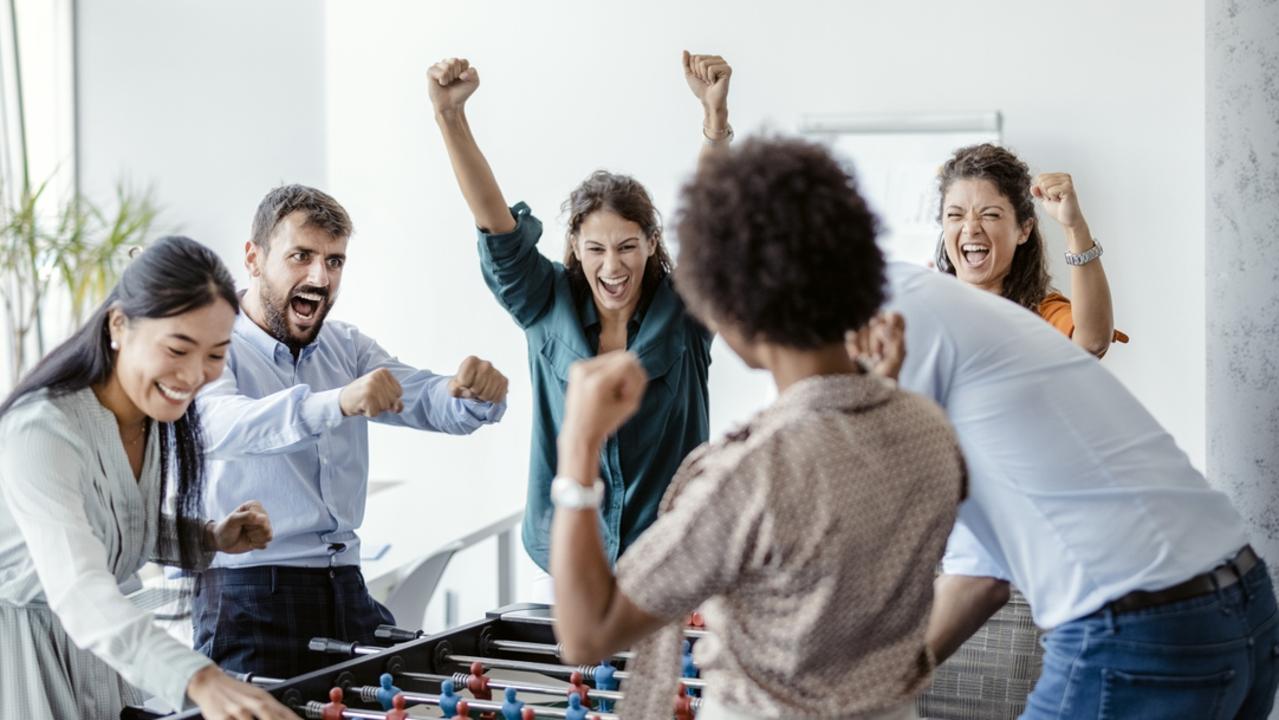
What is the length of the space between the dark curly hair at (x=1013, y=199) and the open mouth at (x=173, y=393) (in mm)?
1527

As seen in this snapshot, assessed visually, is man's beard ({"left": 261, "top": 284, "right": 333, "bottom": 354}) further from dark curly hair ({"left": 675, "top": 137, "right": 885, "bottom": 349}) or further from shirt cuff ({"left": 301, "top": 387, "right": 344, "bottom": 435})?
dark curly hair ({"left": 675, "top": 137, "right": 885, "bottom": 349})

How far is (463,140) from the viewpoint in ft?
8.43

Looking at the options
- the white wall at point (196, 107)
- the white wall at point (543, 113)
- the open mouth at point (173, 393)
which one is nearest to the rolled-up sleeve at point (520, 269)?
the open mouth at point (173, 393)

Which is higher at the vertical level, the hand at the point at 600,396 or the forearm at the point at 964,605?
the hand at the point at 600,396

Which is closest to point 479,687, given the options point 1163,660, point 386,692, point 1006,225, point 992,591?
point 386,692

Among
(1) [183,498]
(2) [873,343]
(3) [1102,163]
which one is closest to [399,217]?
(3) [1102,163]

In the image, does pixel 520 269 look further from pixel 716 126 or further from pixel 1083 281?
pixel 1083 281

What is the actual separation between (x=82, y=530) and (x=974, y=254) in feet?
5.56

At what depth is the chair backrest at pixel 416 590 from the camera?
3369 millimetres

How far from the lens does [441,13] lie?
4875 millimetres

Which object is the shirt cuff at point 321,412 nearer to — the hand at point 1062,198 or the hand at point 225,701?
the hand at point 225,701

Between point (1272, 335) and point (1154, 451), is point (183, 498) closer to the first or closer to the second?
point (1154, 451)

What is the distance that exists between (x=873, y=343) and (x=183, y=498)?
111cm

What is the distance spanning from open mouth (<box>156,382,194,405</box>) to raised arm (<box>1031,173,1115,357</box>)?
166 centimetres
